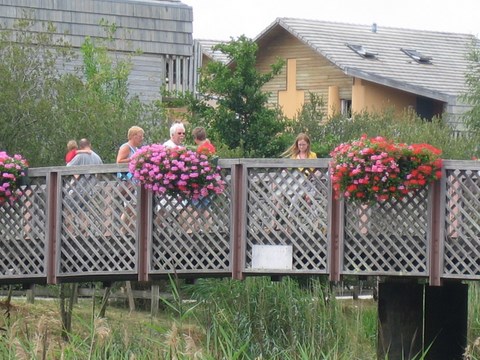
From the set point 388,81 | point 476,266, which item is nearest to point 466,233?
point 476,266

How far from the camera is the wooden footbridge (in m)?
17.2

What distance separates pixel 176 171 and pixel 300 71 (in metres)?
33.7

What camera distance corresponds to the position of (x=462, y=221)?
56.2ft

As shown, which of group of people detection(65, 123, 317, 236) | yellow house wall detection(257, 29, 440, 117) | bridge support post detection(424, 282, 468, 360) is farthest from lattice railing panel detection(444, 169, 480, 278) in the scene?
yellow house wall detection(257, 29, 440, 117)

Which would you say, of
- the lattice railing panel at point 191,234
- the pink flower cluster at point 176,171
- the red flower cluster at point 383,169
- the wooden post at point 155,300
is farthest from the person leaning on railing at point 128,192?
the wooden post at point 155,300

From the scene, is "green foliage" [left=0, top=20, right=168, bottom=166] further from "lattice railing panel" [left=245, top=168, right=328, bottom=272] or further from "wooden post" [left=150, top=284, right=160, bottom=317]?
"lattice railing panel" [left=245, top=168, right=328, bottom=272]

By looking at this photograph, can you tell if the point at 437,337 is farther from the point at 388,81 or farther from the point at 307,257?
the point at 388,81

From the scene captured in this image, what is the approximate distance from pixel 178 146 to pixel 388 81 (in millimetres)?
30217

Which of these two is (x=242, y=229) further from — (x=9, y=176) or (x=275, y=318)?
(x=275, y=318)

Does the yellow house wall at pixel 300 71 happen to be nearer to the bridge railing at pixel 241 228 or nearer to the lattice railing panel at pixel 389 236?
the bridge railing at pixel 241 228

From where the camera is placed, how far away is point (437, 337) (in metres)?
20.6

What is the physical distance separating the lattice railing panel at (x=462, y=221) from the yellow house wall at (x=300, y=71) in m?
32.2

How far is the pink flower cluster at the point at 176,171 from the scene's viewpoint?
17.5 meters

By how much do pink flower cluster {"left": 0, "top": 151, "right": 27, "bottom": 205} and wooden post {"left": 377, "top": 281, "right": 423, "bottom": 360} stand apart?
444 centimetres
